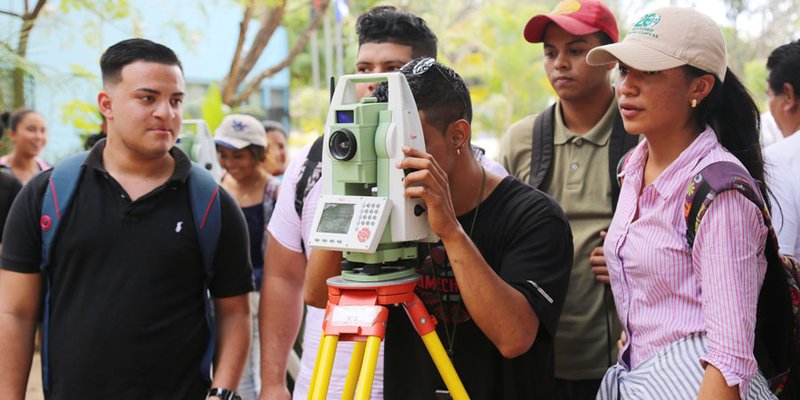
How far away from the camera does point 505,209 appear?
6.97ft

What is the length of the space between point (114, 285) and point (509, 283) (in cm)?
128

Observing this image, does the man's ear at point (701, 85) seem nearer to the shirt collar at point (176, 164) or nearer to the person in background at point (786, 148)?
the person in background at point (786, 148)

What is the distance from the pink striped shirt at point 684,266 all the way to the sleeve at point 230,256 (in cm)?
124

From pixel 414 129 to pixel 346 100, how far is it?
216 mm

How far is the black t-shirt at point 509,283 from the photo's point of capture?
2055mm

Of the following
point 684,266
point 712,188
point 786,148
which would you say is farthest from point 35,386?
point 712,188

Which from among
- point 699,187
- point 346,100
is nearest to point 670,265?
point 699,187

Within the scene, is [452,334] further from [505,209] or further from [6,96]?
[6,96]

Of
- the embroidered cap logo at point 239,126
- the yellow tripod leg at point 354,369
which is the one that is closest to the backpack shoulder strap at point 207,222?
the yellow tripod leg at point 354,369

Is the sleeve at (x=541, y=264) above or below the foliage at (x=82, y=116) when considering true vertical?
above

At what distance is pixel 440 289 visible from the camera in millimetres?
2146

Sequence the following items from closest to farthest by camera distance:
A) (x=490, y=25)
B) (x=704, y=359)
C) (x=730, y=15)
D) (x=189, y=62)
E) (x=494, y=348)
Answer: (x=704, y=359) → (x=494, y=348) → (x=730, y=15) → (x=189, y=62) → (x=490, y=25)

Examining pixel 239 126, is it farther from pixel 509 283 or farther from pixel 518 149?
pixel 509 283

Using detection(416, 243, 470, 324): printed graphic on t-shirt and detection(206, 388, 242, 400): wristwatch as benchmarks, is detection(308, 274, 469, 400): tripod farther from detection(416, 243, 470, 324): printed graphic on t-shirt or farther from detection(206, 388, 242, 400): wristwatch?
detection(206, 388, 242, 400): wristwatch
